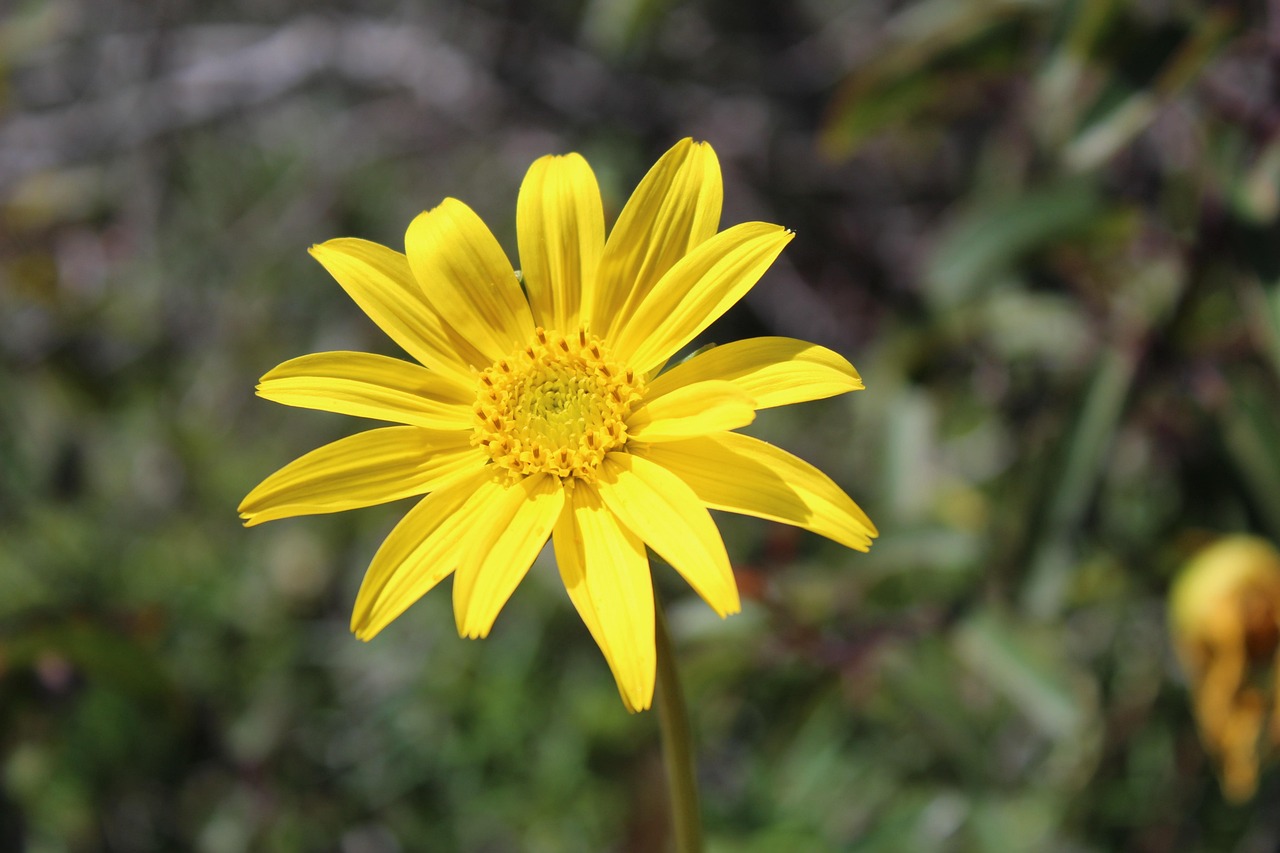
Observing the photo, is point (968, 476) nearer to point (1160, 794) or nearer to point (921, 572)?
point (921, 572)

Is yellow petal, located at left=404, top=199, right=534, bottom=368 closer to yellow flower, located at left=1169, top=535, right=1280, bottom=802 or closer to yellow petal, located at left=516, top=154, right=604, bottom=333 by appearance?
yellow petal, located at left=516, top=154, right=604, bottom=333

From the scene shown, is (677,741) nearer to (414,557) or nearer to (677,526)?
(677,526)

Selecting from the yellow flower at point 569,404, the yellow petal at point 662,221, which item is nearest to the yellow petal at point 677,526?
the yellow flower at point 569,404

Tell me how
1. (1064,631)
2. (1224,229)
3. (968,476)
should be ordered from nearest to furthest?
(1224,229) < (1064,631) < (968,476)

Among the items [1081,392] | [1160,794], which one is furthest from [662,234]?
[1160,794]

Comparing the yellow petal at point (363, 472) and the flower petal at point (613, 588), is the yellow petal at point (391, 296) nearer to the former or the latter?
the yellow petal at point (363, 472)
